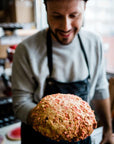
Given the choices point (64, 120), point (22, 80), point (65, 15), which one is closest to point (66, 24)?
point (65, 15)

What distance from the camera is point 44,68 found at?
2.44 ft

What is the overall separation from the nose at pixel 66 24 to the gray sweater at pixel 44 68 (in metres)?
0.25

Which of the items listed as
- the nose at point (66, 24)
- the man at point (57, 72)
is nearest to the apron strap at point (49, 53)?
the man at point (57, 72)

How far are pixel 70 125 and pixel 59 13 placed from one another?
0.31 meters

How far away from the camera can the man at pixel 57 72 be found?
722 mm

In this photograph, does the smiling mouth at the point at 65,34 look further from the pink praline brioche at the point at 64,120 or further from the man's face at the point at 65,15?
the pink praline brioche at the point at 64,120

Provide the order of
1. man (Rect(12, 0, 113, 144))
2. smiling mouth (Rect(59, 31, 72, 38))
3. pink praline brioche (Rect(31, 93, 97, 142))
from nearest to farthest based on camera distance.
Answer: pink praline brioche (Rect(31, 93, 97, 142))
smiling mouth (Rect(59, 31, 72, 38))
man (Rect(12, 0, 113, 144))

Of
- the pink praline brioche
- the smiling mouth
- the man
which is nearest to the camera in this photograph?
the pink praline brioche

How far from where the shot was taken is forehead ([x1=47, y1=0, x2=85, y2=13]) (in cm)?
46

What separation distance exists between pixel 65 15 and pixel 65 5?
27 mm

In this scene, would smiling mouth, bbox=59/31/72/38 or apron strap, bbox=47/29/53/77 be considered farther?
apron strap, bbox=47/29/53/77

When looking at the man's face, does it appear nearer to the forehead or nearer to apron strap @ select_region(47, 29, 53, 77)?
the forehead

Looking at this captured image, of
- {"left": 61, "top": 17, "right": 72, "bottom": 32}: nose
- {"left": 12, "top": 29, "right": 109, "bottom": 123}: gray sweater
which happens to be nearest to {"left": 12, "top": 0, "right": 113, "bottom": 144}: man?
{"left": 12, "top": 29, "right": 109, "bottom": 123}: gray sweater

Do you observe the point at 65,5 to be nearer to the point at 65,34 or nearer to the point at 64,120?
the point at 65,34
